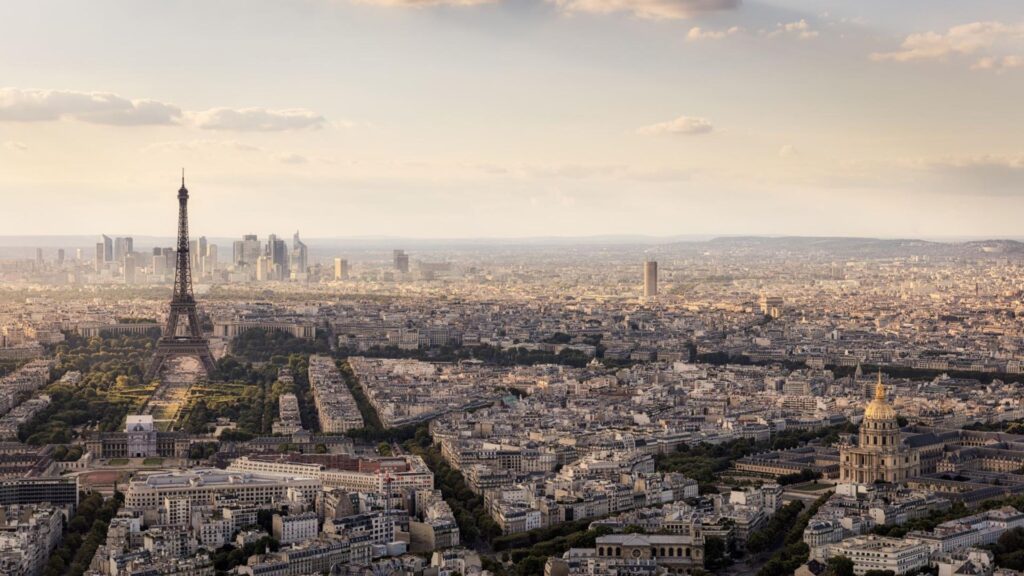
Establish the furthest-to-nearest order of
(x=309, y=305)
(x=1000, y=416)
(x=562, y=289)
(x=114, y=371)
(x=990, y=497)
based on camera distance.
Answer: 1. (x=562, y=289)
2. (x=309, y=305)
3. (x=114, y=371)
4. (x=1000, y=416)
5. (x=990, y=497)

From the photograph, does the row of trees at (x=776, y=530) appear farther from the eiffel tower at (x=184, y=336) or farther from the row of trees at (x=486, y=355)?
the row of trees at (x=486, y=355)

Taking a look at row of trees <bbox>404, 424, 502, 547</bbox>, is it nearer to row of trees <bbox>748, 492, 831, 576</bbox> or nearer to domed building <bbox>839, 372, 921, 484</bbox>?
row of trees <bbox>748, 492, 831, 576</bbox>

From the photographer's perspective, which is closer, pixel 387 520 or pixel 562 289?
pixel 387 520

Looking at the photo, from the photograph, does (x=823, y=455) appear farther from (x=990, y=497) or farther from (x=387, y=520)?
(x=387, y=520)

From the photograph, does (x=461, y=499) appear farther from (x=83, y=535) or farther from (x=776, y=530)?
(x=83, y=535)

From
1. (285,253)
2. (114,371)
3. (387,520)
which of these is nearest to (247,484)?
(387,520)

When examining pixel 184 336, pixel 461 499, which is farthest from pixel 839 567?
pixel 184 336

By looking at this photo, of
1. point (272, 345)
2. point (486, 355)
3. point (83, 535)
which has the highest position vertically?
point (272, 345)

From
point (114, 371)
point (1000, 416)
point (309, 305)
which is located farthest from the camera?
point (309, 305)
